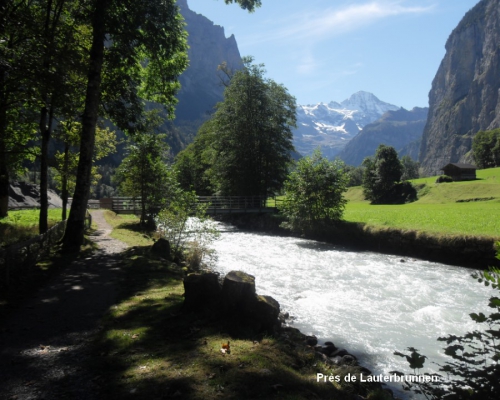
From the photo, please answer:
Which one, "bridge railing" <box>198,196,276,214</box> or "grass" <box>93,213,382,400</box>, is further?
"bridge railing" <box>198,196,276,214</box>

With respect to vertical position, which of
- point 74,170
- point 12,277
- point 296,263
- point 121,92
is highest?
point 121,92

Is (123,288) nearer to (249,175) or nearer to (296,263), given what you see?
(296,263)

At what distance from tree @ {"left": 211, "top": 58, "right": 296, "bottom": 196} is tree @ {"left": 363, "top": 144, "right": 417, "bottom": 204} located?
26459 millimetres

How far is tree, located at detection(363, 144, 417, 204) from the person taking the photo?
6353 centimetres

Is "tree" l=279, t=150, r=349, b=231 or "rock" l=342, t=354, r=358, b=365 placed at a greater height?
"tree" l=279, t=150, r=349, b=231

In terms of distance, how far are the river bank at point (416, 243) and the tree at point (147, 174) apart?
12.5 meters

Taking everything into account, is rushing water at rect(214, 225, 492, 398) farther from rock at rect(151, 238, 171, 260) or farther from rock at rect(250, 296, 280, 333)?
rock at rect(151, 238, 171, 260)

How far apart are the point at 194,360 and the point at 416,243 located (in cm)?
1929

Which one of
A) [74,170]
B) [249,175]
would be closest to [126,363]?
[74,170]

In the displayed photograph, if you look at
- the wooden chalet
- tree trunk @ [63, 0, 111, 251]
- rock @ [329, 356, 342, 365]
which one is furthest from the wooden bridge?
the wooden chalet

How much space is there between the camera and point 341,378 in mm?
6164

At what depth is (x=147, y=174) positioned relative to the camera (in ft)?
92.0

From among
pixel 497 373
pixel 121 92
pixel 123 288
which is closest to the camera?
pixel 497 373

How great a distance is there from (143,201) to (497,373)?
89.1ft
